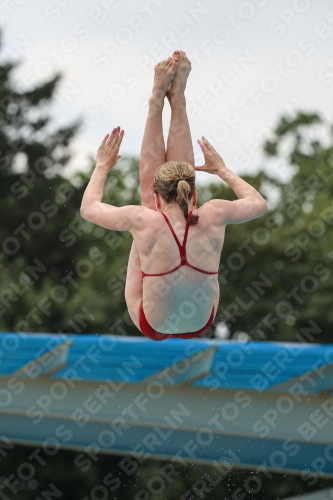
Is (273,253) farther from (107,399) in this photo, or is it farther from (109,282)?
(107,399)

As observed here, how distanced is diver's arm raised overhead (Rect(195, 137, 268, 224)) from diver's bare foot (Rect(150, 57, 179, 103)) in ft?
1.43

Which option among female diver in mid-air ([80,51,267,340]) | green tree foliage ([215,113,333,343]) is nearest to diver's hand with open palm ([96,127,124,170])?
female diver in mid-air ([80,51,267,340])

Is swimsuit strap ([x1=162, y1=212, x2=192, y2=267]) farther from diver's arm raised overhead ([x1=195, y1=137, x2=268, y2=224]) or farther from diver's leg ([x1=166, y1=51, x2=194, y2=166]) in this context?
diver's leg ([x1=166, y1=51, x2=194, y2=166])

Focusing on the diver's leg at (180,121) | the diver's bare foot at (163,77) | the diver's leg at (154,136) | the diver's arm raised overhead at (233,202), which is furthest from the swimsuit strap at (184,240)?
the diver's bare foot at (163,77)

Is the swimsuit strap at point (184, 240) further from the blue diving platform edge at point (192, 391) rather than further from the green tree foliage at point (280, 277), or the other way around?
the green tree foliage at point (280, 277)

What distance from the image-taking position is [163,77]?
17.6 ft

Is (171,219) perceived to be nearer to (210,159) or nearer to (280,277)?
(210,159)

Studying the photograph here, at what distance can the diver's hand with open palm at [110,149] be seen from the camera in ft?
17.5

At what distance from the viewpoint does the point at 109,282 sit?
25.5m

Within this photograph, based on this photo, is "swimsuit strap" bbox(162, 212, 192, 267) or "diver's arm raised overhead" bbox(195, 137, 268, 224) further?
"diver's arm raised overhead" bbox(195, 137, 268, 224)

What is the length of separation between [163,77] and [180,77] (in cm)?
13

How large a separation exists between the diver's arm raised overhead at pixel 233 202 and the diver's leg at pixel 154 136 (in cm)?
31

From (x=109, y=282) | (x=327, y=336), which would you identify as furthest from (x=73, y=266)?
(x=327, y=336)

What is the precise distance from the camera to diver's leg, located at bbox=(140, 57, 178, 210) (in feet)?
17.4
